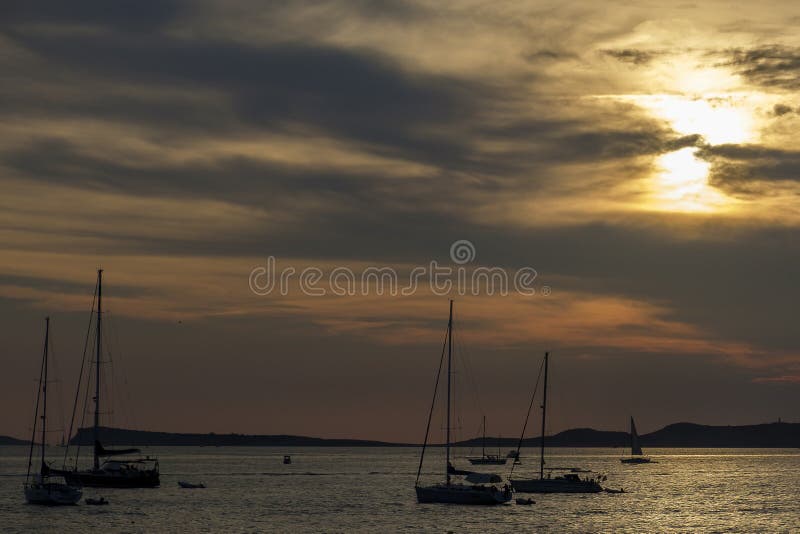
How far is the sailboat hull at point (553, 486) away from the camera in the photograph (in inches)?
5359

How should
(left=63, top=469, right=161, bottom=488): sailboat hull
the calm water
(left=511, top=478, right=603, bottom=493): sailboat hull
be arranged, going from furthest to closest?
1. (left=511, top=478, right=603, bottom=493): sailboat hull
2. (left=63, top=469, right=161, bottom=488): sailboat hull
3. the calm water

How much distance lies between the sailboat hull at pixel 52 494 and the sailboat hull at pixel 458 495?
3485 cm

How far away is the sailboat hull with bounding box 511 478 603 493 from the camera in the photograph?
5359 inches

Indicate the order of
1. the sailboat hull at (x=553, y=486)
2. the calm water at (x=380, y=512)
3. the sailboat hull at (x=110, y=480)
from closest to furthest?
the calm water at (x=380, y=512) → the sailboat hull at (x=110, y=480) → the sailboat hull at (x=553, y=486)

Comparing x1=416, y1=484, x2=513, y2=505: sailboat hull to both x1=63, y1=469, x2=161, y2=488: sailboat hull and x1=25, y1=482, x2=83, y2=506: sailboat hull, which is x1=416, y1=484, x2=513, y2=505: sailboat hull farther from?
x1=63, y1=469, x2=161, y2=488: sailboat hull

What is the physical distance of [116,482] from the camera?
422 ft

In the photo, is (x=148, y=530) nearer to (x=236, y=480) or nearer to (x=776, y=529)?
(x=776, y=529)

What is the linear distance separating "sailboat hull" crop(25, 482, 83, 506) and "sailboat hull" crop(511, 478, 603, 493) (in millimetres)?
53288

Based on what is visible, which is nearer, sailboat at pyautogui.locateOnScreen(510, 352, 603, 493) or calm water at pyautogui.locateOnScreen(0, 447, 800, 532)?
calm water at pyautogui.locateOnScreen(0, 447, 800, 532)

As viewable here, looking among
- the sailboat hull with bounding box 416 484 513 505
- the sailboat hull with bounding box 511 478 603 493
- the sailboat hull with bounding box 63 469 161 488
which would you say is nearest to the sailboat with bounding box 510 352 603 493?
the sailboat hull with bounding box 511 478 603 493

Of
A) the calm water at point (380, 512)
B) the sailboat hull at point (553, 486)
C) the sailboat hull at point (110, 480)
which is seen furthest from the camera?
the sailboat hull at point (553, 486)

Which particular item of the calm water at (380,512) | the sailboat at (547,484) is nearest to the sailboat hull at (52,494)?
the calm water at (380,512)

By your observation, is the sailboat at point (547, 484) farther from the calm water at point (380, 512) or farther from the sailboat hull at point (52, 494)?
the sailboat hull at point (52, 494)

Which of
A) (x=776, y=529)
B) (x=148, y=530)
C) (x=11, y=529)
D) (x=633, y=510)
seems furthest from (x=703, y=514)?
(x=11, y=529)
